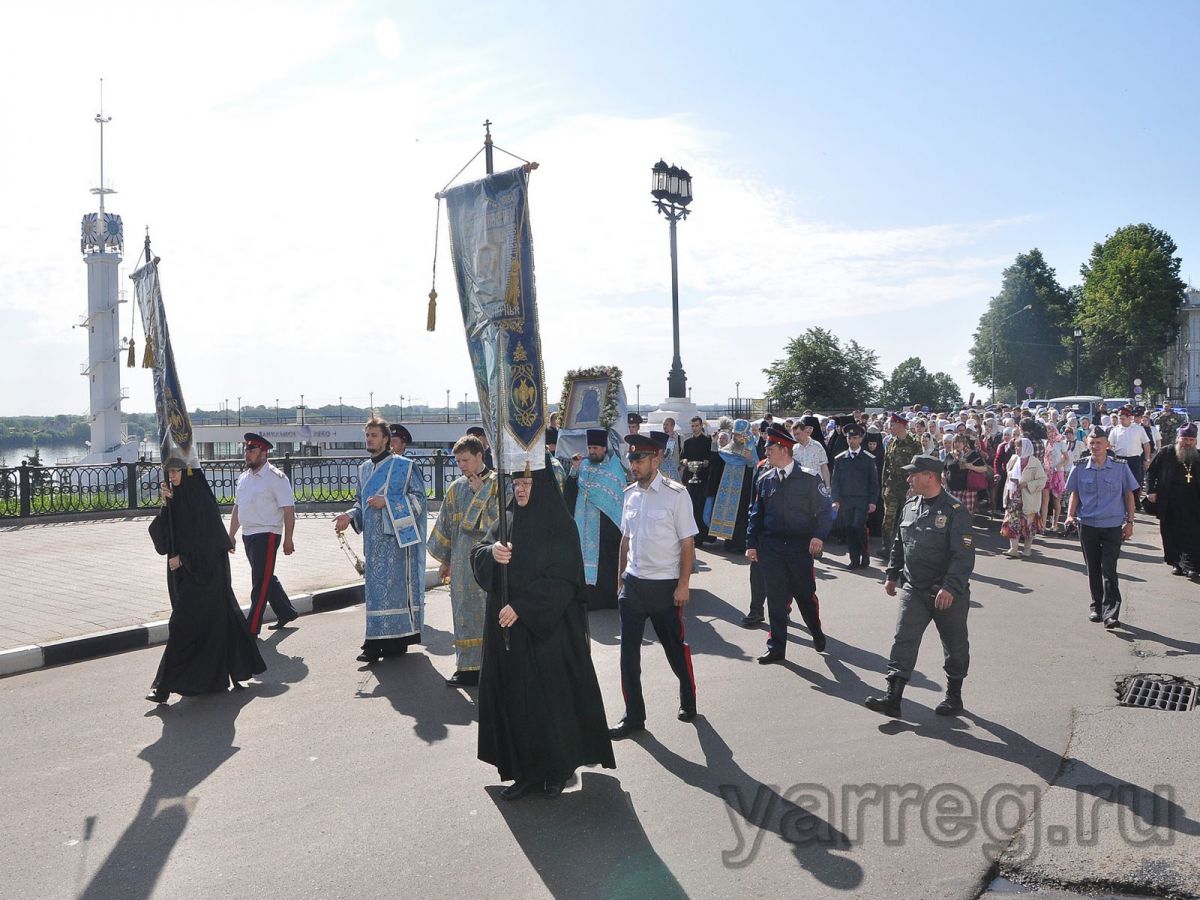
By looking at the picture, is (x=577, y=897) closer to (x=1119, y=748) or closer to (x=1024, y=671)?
(x=1119, y=748)

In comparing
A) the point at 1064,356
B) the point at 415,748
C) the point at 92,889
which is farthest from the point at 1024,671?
the point at 1064,356

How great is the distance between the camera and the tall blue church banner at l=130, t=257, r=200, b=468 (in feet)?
22.9

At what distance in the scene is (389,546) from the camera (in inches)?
314

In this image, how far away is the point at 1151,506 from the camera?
1133 cm

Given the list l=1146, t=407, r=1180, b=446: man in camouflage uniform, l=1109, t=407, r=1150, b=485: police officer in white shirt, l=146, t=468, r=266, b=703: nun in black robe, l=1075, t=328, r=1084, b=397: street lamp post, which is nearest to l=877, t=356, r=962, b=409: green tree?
l=1075, t=328, r=1084, b=397: street lamp post

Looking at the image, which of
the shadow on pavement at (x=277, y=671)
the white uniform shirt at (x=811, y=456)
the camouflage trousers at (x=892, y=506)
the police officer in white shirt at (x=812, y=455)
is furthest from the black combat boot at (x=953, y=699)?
the white uniform shirt at (x=811, y=456)

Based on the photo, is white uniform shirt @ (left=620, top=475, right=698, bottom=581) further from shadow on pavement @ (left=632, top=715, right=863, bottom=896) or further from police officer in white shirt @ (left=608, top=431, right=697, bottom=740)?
shadow on pavement @ (left=632, top=715, right=863, bottom=896)

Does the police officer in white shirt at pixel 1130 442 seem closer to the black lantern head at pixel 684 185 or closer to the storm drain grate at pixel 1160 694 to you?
the black lantern head at pixel 684 185

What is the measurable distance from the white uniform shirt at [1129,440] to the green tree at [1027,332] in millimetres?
58360

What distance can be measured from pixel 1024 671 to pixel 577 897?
448cm

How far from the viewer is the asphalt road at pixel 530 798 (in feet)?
13.2

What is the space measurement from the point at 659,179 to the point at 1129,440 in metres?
10.7

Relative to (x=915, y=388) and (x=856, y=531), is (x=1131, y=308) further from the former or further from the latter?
(x=856, y=531)

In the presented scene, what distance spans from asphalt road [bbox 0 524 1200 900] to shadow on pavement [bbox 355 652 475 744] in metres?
0.02
